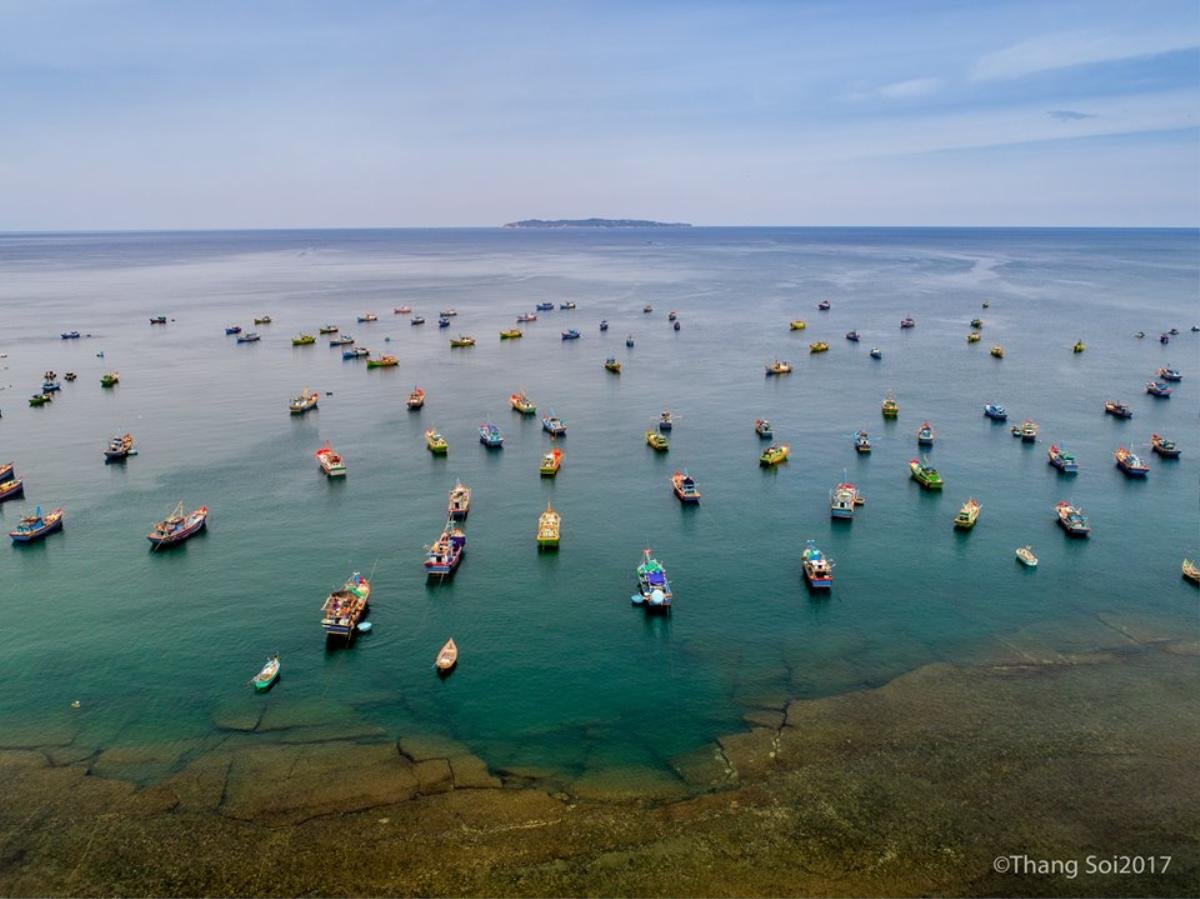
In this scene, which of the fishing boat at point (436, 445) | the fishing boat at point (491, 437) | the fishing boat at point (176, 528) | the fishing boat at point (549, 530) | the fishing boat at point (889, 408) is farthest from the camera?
the fishing boat at point (889, 408)

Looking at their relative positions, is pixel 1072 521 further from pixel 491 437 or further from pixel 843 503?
pixel 491 437

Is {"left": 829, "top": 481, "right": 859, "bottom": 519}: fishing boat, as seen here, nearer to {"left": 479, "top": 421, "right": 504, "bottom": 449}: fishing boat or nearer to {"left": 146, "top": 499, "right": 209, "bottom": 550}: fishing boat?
{"left": 479, "top": 421, "right": 504, "bottom": 449}: fishing boat

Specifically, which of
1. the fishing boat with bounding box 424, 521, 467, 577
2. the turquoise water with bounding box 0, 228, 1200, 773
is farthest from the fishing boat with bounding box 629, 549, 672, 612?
the fishing boat with bounding box 424, 521, 467, 577

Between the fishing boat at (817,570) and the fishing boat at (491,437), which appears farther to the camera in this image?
the fishing boat at (491,437)

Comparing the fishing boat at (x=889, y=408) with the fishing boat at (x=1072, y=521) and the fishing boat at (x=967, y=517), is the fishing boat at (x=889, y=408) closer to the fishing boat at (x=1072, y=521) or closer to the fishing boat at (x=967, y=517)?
the fishing boat at (x=1072, y=521)

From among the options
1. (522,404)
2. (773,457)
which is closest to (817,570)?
(773,457)

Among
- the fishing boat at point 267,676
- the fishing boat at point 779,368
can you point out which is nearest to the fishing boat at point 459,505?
the fishing boat at point 267,676

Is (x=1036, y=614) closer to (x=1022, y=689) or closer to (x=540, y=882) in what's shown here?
(x=1022, y=689)
